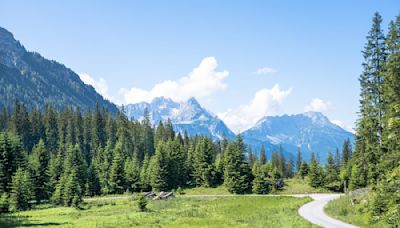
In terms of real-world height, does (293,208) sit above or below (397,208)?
below

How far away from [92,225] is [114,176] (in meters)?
51.5

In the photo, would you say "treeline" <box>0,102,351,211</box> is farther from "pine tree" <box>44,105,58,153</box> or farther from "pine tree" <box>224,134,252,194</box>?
"pine tree" <box>44,105,58,153</box>

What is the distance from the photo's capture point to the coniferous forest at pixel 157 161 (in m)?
41.9

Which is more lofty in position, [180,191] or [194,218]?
[194,218]

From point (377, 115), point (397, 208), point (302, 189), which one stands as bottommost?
point (302, 189)

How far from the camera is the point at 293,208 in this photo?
48.0m

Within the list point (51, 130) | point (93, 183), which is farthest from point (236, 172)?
point (51, 130)

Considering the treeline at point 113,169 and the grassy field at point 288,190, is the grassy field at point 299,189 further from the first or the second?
the treeline at point 113,169

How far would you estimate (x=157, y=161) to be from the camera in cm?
8788

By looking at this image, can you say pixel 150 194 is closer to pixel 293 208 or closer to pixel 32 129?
pixel 293 208

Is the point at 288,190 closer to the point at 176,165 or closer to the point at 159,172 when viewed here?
the point at 176,165

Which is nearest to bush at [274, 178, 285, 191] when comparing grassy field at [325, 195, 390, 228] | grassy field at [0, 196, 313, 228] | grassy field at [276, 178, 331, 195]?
grassy field at [276, 178, 331, 195]

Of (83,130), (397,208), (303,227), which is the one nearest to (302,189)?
(303,227)

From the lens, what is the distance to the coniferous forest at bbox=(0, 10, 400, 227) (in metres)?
41.9
